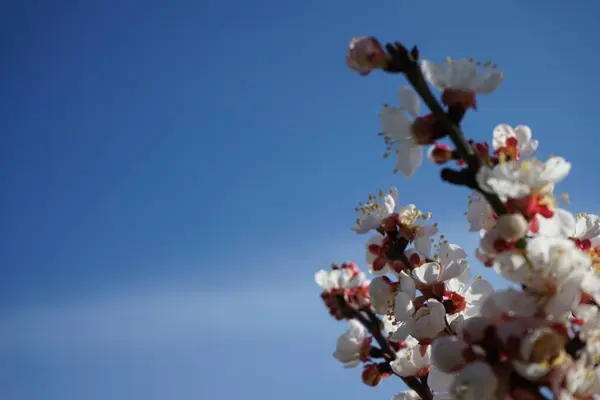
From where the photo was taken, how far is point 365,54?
1515 mm

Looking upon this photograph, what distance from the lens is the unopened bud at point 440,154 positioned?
1.51 m

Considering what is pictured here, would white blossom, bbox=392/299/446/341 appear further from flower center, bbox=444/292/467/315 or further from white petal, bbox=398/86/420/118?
white petal, bbox=398/86/420/118

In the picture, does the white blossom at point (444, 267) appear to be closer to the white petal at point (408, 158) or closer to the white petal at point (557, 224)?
the white petal at point (408, 158)

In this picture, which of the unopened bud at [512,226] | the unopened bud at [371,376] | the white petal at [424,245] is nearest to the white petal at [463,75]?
the unopened bud at [512,226]

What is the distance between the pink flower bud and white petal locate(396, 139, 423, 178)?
0.26 metres

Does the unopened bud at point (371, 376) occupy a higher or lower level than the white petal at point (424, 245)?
lower

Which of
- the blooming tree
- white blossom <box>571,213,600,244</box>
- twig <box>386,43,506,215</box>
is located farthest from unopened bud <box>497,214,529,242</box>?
white blossom <box>571,213,600,244</box>

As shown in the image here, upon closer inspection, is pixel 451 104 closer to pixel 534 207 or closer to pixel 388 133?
pixel 388 133

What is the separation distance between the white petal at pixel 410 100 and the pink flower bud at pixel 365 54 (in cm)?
11

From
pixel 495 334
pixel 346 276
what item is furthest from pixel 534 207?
pixel 346 276

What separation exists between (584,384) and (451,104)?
811 millimetres

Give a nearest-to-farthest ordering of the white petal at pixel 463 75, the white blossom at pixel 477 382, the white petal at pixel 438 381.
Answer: the white blossom at pixel 477 382 → the white petal at pixel 463 75 → the white petal at pixel 438 381

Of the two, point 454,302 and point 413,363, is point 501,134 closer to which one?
point 454,302

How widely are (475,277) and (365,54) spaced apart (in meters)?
1.19
